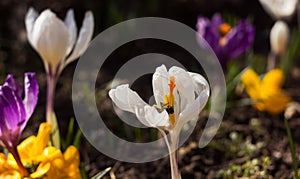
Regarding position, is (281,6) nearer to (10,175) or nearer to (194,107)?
(194,107)

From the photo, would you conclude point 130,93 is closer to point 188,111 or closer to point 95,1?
point 188,111

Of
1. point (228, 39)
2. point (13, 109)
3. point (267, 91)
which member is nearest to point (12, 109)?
point (13, 109)

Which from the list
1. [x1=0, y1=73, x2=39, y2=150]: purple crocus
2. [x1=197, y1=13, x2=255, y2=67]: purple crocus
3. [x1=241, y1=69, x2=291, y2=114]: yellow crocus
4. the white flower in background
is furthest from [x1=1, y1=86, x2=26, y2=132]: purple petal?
the white flower in background

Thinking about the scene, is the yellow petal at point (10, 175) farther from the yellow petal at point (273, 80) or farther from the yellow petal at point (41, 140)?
the yellow petal at point (273, 80)

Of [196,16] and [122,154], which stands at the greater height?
[196,16]

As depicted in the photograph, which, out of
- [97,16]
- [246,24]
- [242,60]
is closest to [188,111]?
[246,24]

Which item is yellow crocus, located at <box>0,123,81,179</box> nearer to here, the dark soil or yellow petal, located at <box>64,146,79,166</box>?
yellow petal, located at <box>64,146,79,166</box>

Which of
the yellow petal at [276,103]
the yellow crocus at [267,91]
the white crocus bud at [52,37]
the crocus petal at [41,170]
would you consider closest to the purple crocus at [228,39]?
the yellow crocus at [267,91]
